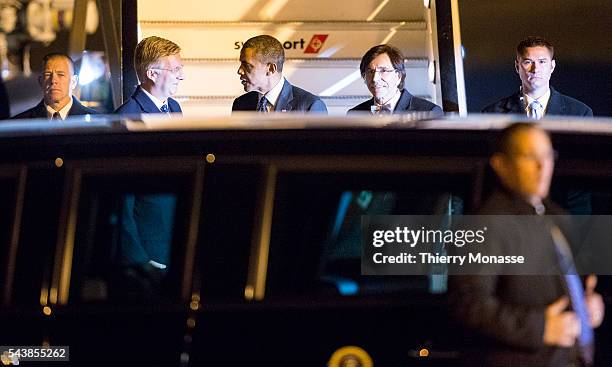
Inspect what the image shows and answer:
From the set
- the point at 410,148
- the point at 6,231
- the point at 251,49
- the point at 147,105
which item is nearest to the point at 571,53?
the point at 251,49

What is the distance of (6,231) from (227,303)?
2.67ft

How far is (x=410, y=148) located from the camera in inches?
170

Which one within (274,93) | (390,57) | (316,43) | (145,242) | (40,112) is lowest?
(145,242)

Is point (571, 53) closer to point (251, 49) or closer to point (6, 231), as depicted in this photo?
point (251, 49)

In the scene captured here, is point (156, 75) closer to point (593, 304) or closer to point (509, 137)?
point (509, 137)

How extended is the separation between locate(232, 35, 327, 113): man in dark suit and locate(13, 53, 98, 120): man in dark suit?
3.23 feet

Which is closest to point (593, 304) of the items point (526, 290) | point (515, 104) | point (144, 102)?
point (526, 290)

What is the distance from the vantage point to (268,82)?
754 centimetres

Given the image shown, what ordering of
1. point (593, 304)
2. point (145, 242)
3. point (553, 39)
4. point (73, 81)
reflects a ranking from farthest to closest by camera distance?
point (553, 39) < point (73, 81) < point (145, 242) < point (593, 304)

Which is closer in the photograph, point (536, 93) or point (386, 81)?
point (386, 81)

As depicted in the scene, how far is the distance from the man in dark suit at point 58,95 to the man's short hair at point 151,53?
476mm

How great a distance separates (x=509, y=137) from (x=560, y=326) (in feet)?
1.95

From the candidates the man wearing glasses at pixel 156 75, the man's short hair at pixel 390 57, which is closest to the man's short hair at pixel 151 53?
the man wearing glasses at pixel 156 75

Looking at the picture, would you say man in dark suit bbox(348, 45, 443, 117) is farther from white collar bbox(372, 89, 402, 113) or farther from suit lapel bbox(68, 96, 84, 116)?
suit lapel bbox(68, 96, 84, 116)
